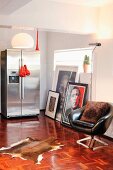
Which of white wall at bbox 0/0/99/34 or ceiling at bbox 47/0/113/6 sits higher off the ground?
ceiling at bbox 47/0/113/6

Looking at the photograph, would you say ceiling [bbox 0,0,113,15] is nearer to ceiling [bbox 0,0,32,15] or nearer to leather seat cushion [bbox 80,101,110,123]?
ceiling [bbox 0,0,32,15]

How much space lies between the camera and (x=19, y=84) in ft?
23.1

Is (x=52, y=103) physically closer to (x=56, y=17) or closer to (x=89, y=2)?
(x=56, y=17)

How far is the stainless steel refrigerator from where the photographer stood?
693 centimetres

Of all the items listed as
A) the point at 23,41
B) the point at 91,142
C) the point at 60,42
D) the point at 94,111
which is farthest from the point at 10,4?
the point at 60,42

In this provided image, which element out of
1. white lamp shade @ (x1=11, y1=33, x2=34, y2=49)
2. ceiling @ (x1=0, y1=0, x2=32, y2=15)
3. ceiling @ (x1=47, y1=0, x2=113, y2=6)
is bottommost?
white lamp shade @ (x1=11, y1=33, x2=34, y2=49)

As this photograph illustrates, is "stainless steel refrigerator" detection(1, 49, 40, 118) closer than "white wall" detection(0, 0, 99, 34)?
No

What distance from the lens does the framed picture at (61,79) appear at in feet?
21.6

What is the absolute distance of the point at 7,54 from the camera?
680 centimetres

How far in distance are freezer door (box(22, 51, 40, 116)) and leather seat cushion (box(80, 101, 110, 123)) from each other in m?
2.45

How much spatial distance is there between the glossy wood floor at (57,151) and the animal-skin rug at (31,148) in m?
0.13

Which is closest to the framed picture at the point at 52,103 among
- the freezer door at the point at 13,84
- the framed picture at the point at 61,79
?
the framed picture at the point at 61,79

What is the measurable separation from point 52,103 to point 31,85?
2.62ft

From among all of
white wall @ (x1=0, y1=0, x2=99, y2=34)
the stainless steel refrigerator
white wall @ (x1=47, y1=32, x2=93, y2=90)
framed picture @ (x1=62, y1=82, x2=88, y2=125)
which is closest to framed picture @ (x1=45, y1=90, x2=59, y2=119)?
the stainless steel refrigerator
